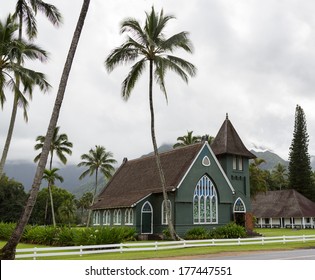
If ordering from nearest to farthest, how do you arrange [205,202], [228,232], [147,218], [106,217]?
[228,232]
[205,202]
[147,218]
[106,217]

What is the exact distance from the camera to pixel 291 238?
30531 mm

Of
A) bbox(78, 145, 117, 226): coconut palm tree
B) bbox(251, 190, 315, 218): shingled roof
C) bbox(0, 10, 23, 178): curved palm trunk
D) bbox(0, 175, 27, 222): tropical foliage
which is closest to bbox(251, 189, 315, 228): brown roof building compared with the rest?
bbox(251, 190, 315, 218): shingled roof

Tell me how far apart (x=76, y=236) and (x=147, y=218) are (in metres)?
12.7

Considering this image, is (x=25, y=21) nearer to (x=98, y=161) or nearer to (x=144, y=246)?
(x=144, y=246)

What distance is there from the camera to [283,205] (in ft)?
231

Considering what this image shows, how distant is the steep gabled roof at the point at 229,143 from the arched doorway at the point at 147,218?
9043mm

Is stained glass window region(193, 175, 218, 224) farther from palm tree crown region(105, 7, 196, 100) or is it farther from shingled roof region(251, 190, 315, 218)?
shingled roof region(251, 190, 315, 218)

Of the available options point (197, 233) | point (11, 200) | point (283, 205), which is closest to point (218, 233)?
point (197, 233)

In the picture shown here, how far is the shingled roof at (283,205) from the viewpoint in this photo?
220 feet

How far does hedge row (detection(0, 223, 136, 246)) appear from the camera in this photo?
2459 cm

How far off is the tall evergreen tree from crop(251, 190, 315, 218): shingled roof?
6154 millimetres

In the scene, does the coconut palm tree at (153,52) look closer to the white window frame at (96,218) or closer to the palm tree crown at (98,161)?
the white window frame at (96,218)

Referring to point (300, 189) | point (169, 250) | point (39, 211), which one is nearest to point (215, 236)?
point (169, 250)

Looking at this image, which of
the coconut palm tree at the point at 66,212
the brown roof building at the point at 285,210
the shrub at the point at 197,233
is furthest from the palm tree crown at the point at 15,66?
the coconut palm tree at the point at 66,212
